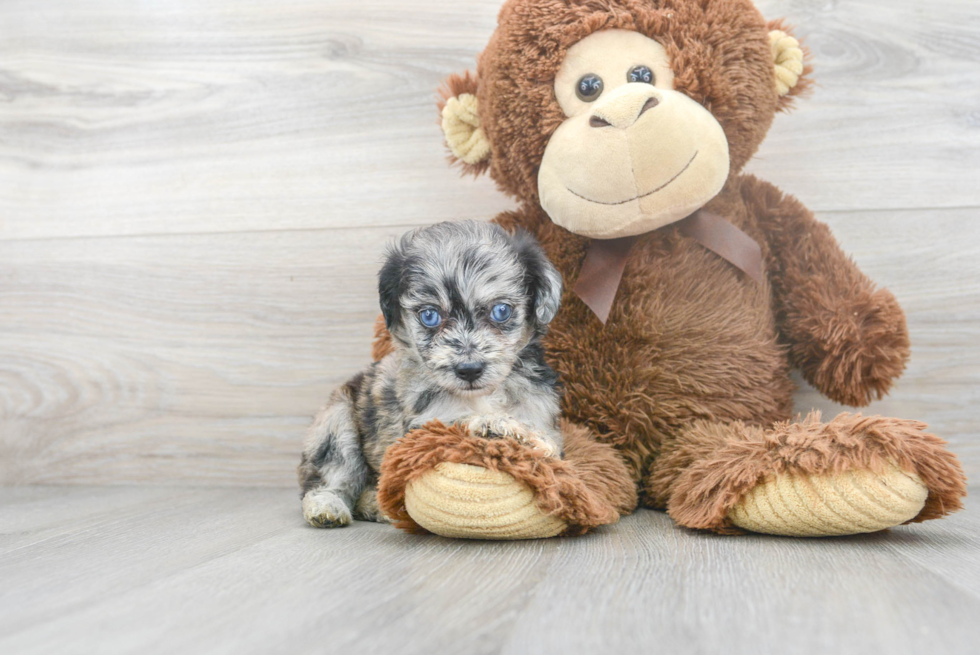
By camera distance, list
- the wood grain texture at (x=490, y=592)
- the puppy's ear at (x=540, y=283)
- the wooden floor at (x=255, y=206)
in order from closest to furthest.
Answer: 1. the wood grain texture at (x=490, y=592)
2. the puppy's ear at (x=540, y=283)
3. the wooden floor at (x=255, y=206)

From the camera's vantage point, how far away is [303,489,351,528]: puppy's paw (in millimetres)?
1616

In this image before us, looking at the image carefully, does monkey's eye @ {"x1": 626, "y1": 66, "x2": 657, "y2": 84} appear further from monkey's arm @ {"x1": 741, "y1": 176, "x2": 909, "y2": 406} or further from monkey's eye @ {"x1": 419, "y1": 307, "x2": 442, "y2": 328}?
monkey's eye @ {"x1": 419, "y1": 307, "x2": 442, "y2": 328}

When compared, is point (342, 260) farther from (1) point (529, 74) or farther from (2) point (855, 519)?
(2) point (855, 519)

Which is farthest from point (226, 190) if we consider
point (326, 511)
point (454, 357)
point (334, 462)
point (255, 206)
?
point (454, 357)

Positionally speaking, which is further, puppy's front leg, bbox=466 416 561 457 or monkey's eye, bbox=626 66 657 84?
monkey's eye, bbox=626 66 657 84

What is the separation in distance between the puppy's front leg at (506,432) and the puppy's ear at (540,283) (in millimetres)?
234

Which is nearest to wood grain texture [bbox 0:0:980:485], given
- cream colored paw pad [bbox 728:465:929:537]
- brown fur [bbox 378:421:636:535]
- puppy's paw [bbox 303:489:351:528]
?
puppy's paw [bbox 303:489:351:528]

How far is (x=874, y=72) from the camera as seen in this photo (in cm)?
206

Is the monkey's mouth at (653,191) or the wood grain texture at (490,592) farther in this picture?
the monkey's mouth at (653,191)

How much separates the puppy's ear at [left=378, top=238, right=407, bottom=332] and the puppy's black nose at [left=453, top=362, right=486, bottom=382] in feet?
0.76

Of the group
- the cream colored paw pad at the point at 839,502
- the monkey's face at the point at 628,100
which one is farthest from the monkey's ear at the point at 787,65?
the cream colored paw pad at the point at 839,502

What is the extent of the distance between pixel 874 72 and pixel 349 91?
148 centimetres

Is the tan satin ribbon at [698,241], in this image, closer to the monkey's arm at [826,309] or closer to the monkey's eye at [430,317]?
the monkey's arm at [826,309]

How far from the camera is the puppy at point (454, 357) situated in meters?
1.39
